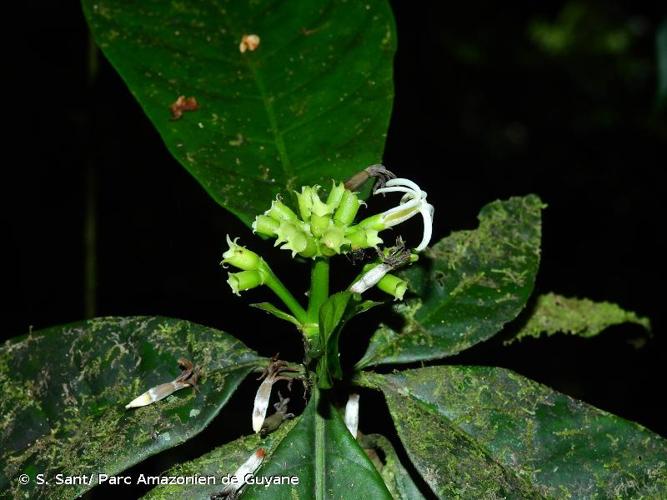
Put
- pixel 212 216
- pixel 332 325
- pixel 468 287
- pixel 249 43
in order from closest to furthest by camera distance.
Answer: pixel 332 325, pixel 468 287, pixel 249 43, pixel 212 216

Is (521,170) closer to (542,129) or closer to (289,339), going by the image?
(542,129)

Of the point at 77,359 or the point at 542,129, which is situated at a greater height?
the point at 542,129

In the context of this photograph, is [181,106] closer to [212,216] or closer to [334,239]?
[334,239]

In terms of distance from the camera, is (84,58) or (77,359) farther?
(84,58)

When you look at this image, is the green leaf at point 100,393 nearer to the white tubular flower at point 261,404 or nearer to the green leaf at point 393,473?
the white tubular flower at point 261,404

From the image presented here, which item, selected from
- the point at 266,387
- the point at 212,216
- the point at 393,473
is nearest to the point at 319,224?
the point at 266,387

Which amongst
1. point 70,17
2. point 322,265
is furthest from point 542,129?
point 322,265

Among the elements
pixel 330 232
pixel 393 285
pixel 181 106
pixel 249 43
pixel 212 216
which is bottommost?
pixel 393 285
